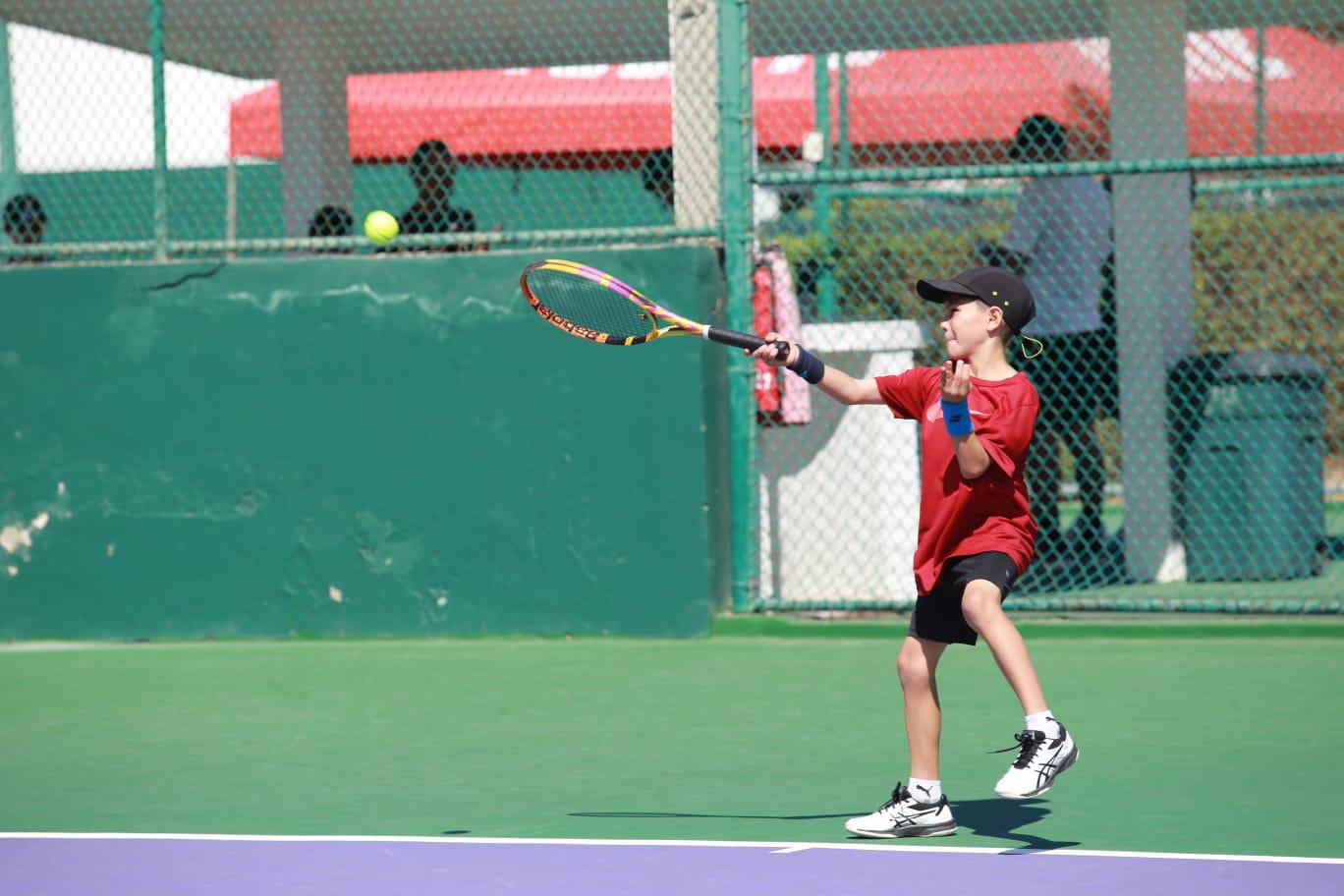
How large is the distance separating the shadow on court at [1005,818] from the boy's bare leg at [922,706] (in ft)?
0.73

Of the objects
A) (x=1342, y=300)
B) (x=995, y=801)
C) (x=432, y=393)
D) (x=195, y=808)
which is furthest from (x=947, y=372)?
(x=1342, y=300)

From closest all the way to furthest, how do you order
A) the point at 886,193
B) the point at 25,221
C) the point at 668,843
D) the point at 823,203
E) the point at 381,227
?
the point at 668,843
the point at 381,227
the point at 25,221
the point at 886,193
the point at 823,203

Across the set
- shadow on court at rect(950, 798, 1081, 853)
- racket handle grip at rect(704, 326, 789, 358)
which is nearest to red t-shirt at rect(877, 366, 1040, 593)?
racket handle grip at rect(704, 326, 789, 358)

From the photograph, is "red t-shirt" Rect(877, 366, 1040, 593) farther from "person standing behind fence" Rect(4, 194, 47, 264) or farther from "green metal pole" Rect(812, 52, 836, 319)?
"green metal pole" Rect(812, 52, 836, 319)

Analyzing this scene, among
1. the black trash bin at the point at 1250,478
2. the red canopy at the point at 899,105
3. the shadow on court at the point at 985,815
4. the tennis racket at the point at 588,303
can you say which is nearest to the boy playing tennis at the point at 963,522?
the shadow on court at the point at 985,815

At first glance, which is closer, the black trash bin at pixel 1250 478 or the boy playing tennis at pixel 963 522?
the boy playing tennis at pixel 963 522

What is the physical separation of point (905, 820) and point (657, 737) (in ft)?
5.61

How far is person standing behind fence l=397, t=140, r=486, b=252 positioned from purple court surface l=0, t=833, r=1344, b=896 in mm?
4871

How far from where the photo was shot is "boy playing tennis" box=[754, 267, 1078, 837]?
491 centimetres

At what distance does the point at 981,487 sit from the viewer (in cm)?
498

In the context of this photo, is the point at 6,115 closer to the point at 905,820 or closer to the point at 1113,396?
the point at 1113,396

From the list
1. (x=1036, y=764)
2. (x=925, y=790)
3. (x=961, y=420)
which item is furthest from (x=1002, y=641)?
(x=961, y=420)

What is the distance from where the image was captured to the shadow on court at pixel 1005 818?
15.9ft

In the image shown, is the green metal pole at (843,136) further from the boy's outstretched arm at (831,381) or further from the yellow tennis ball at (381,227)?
the boy's outstretched arm at (831,381)
